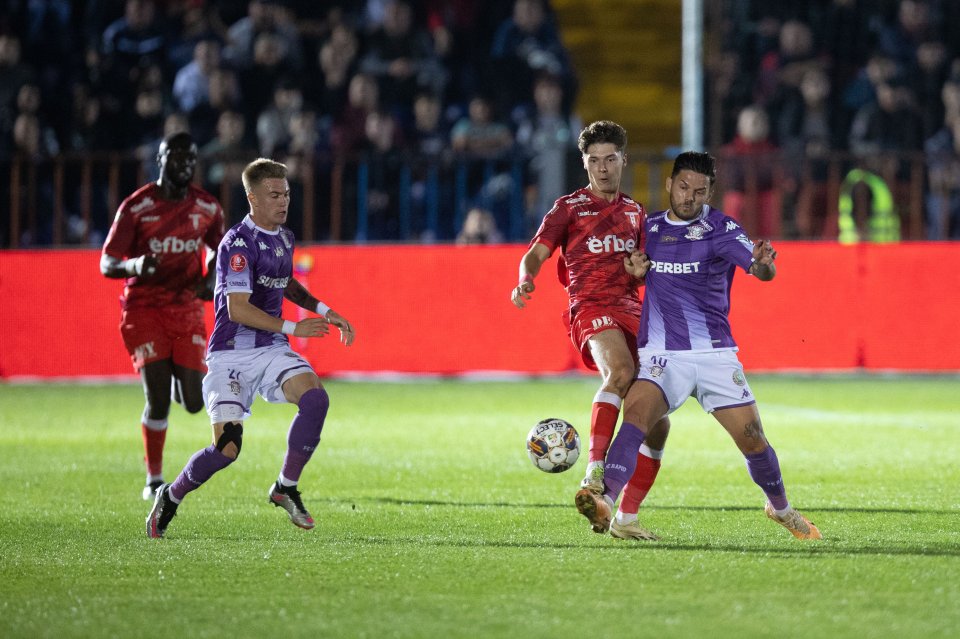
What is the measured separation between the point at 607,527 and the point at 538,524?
0.95m

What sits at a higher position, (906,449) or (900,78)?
(900,78)

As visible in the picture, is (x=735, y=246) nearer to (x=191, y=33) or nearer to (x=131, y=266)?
(x=131, y=266)

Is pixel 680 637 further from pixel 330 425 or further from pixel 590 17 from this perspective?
pixel 590 17

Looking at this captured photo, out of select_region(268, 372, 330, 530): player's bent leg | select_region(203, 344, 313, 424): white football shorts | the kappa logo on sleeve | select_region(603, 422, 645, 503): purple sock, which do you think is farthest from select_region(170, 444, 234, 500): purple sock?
select_region(603, 422, 645, 503): purple sock

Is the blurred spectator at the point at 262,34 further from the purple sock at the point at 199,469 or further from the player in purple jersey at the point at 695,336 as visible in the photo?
the player in purple jersey at the point at 695,336

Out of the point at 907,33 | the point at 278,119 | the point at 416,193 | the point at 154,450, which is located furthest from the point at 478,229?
the point at 154,450

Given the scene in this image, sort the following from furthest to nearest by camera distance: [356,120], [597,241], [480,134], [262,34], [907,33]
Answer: [907,33] → [262,34] → [356,120] → [480,134] → [597,241]

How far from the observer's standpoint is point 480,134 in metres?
16.8

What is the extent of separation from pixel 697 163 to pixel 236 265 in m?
2.11

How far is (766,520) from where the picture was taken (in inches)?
289

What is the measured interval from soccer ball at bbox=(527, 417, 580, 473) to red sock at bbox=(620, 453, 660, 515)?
0.29 m

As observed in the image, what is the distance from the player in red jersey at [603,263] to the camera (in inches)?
281

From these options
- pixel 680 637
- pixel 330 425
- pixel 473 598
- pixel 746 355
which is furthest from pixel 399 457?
pixel 746 355

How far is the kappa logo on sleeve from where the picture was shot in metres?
7.11
